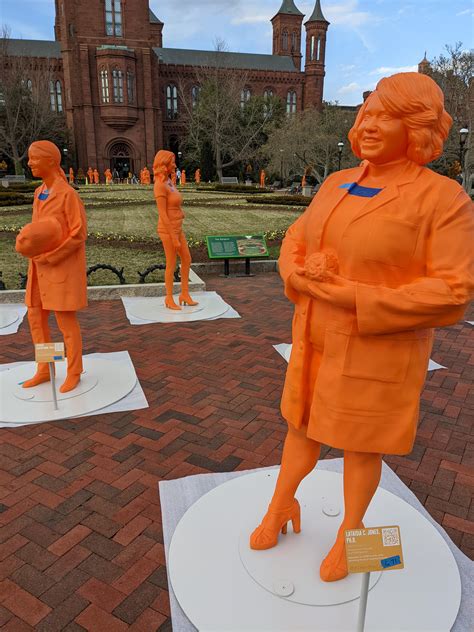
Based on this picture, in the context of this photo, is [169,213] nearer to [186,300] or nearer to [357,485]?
[186,300]

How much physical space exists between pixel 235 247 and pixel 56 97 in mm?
48776

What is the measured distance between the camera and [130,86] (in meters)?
43.3

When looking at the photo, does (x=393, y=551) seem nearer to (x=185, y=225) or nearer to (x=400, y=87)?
(x=400, y=87)

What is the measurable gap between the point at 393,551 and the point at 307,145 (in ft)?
102

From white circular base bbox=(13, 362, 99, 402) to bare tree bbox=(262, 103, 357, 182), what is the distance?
26441 mm

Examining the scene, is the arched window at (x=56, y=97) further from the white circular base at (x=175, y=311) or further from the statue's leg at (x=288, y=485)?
the statue's leg at (x=288, y=485)

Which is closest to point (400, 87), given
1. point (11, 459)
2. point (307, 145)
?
point (11, 459)

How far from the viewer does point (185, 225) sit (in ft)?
48.8

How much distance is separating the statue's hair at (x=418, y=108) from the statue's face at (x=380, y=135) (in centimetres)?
2

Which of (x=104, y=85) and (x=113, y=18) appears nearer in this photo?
(x=113, y=18)

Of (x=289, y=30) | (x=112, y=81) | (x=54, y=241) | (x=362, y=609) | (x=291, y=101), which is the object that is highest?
(x=289, y=30)

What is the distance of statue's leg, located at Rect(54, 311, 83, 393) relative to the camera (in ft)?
13.7

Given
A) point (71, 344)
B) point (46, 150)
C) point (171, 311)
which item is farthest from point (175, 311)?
point (46, 150)

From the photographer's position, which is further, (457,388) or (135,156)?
(135,156)
